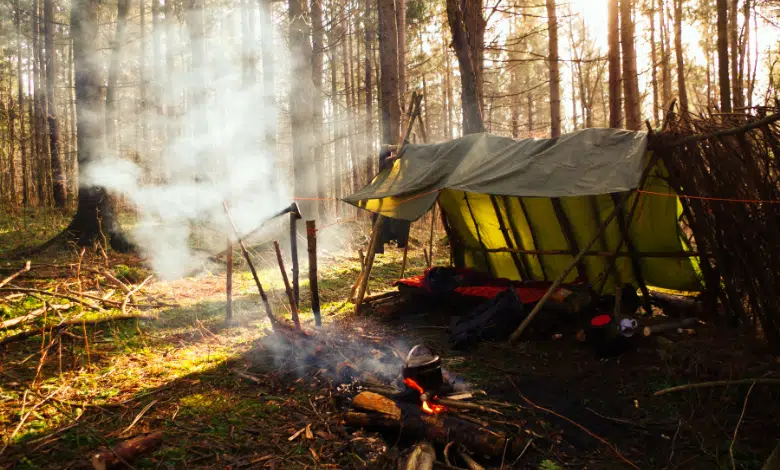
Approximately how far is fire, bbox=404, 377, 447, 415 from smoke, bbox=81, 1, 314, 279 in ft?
15.9

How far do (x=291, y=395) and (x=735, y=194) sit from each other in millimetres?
4850

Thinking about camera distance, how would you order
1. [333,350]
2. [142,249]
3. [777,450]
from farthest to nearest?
1. [142,249]
2. [333,350]
3. [777,450]

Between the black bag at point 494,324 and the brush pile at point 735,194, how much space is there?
2251 millimetres

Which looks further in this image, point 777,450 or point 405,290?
point 405,290

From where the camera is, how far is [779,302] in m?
4.23

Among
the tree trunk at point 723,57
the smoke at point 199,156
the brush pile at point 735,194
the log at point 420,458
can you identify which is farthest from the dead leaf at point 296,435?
the tree trunk at point 723,57

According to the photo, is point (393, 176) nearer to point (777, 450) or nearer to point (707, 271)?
point (707, 271)

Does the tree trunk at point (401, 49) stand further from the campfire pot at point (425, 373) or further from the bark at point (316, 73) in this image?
the campfire pot at point (425, 373)

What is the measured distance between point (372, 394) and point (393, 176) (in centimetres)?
409

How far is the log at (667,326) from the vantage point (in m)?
5.06

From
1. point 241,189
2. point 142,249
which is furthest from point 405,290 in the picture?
point 241,189

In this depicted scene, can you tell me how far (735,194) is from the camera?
443cm

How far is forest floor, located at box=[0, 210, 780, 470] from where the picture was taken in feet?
11.3

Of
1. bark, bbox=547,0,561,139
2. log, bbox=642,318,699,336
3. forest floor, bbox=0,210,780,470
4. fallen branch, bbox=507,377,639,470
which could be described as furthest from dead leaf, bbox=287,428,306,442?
bark, bbox=547,0,561,139
